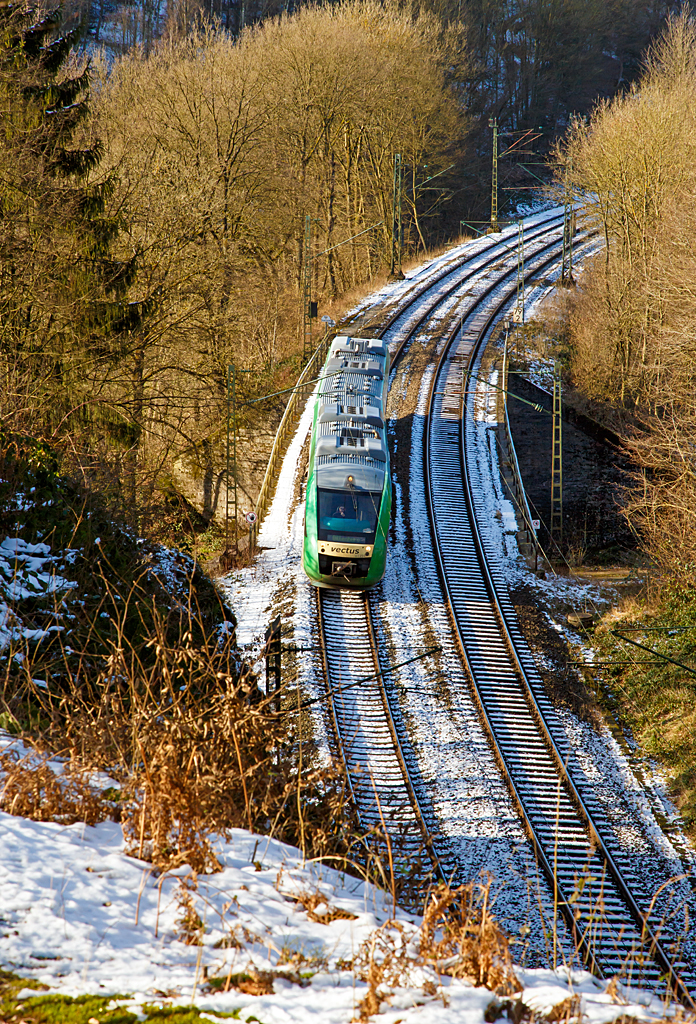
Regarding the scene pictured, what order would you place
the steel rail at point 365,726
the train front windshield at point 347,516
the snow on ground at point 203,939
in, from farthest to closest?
the train front windshield at point 347,516, the steel rail at point 365,726, the snow on ground at point 203,939

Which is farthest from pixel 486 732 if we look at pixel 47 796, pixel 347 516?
pixel 47 796

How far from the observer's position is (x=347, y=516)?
17344 mm

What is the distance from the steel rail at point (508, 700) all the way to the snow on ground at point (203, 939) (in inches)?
78.6

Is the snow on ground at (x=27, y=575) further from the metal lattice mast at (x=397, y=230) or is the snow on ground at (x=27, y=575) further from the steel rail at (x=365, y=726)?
the metal lattice mast at (x=397, y=230)

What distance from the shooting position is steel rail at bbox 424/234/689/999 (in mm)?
10633

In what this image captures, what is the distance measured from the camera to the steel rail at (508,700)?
10633mm

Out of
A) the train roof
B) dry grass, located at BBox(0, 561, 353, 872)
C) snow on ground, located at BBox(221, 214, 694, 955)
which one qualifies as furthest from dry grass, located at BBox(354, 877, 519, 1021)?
the train roof

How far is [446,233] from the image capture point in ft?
189

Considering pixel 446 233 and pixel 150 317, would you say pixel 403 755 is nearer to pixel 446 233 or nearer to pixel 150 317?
pixel 150 317

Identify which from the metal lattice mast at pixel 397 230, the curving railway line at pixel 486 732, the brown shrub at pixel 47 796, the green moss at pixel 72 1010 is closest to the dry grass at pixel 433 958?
the curving railway line at pixel 486 732

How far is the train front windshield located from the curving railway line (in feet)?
6.23

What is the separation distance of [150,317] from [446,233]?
40.4m

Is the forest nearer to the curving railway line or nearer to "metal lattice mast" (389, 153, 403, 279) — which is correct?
"metal lattice mast" (389, 153, 403, 279)

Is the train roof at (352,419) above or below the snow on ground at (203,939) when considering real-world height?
above
